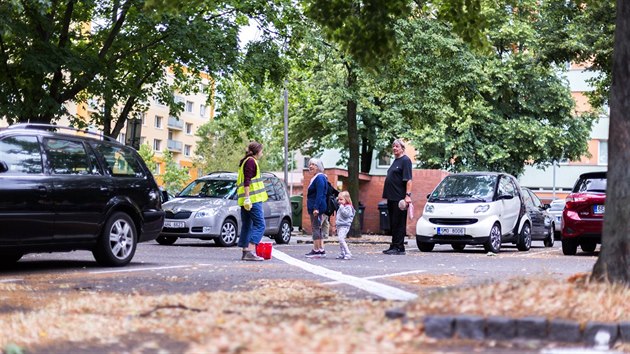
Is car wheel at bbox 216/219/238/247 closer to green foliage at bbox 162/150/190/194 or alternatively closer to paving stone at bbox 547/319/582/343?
paving stone at bbox 547/319/582/343

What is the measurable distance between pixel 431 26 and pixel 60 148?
17482 mm

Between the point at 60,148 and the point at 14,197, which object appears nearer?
the point at 14,197

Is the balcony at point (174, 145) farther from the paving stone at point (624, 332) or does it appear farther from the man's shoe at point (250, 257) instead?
the paving stone at point (624, 332)

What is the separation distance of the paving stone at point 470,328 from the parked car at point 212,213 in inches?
576

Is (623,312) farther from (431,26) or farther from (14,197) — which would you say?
(431,26)

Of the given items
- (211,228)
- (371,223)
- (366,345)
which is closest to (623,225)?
(366,345)

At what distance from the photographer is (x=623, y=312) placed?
23.2 feet

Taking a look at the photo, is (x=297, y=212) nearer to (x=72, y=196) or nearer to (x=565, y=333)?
(x=72, y=196)

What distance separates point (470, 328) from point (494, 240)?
566 inches

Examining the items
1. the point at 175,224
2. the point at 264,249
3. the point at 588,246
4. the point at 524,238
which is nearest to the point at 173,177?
the point at 175,224

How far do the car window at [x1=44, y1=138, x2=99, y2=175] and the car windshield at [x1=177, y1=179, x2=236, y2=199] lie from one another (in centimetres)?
907

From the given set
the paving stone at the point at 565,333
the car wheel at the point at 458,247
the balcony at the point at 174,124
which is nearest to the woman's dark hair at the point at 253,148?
the car wheel at the point at 458,247

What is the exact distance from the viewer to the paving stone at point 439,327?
21.2 feet

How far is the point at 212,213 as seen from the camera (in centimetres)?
2098
